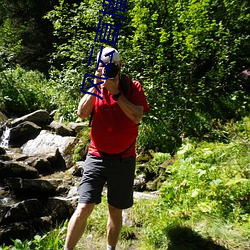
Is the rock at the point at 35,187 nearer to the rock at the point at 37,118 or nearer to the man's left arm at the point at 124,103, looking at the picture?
the man's left arm at the point at 124,103

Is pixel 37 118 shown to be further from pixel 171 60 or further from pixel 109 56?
pixel 109 56

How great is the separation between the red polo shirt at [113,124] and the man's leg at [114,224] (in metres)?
0.58

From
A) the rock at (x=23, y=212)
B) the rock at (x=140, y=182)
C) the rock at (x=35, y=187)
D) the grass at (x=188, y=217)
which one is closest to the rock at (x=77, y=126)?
the rock at (x=35, y=187)

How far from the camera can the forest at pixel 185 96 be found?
3986 mm

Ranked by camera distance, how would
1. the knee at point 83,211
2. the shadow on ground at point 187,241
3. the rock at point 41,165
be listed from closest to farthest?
the knee at point 83,211 < the shadow on ground at point 187,241 < the rock at point 41,165

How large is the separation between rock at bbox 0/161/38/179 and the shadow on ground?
14.9ft

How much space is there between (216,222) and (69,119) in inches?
284

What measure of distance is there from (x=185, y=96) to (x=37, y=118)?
19.1 ft

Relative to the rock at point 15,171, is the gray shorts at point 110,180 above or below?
above

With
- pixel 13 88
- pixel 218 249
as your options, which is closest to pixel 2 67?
pixel 13 88

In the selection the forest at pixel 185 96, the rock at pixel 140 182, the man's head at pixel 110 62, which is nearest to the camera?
the man's head at pixel 110 62

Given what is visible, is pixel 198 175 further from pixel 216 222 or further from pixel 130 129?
pixel 130 129

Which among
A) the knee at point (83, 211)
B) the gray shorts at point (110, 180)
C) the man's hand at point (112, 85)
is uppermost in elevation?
the man's hand at point (112, 85)

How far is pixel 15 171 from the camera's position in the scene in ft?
23.8
